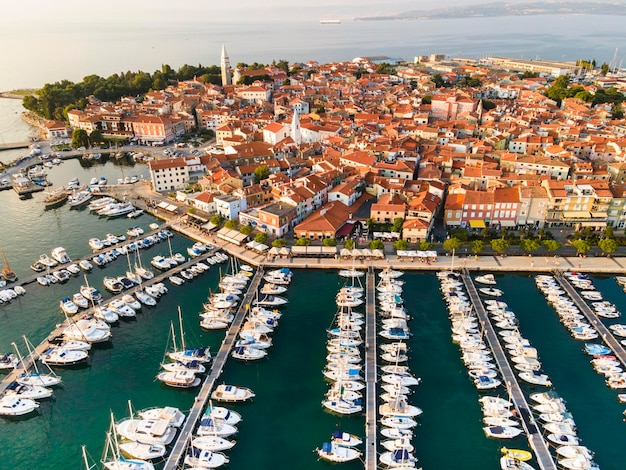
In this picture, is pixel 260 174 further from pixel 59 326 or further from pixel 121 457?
pixel 121 457

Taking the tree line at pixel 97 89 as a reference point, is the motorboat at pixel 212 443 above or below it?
below

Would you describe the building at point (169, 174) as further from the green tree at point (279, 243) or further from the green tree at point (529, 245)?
the green tree at point (529, 245)

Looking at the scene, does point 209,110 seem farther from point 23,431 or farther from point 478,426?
point 478,426

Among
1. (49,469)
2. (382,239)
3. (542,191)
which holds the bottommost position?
(49,469)

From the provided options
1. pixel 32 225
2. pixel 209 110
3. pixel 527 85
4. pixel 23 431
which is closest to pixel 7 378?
pixel 23 431

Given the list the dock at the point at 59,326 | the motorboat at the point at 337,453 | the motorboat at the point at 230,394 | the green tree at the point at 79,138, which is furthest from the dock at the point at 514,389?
the green tree at the point at 79,138

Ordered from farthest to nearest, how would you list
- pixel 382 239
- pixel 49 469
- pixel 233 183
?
1. pixel 233 183
2. pixel 382 239
3. pixel 49 469

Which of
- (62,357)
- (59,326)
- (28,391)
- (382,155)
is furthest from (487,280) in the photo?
(28,391)
